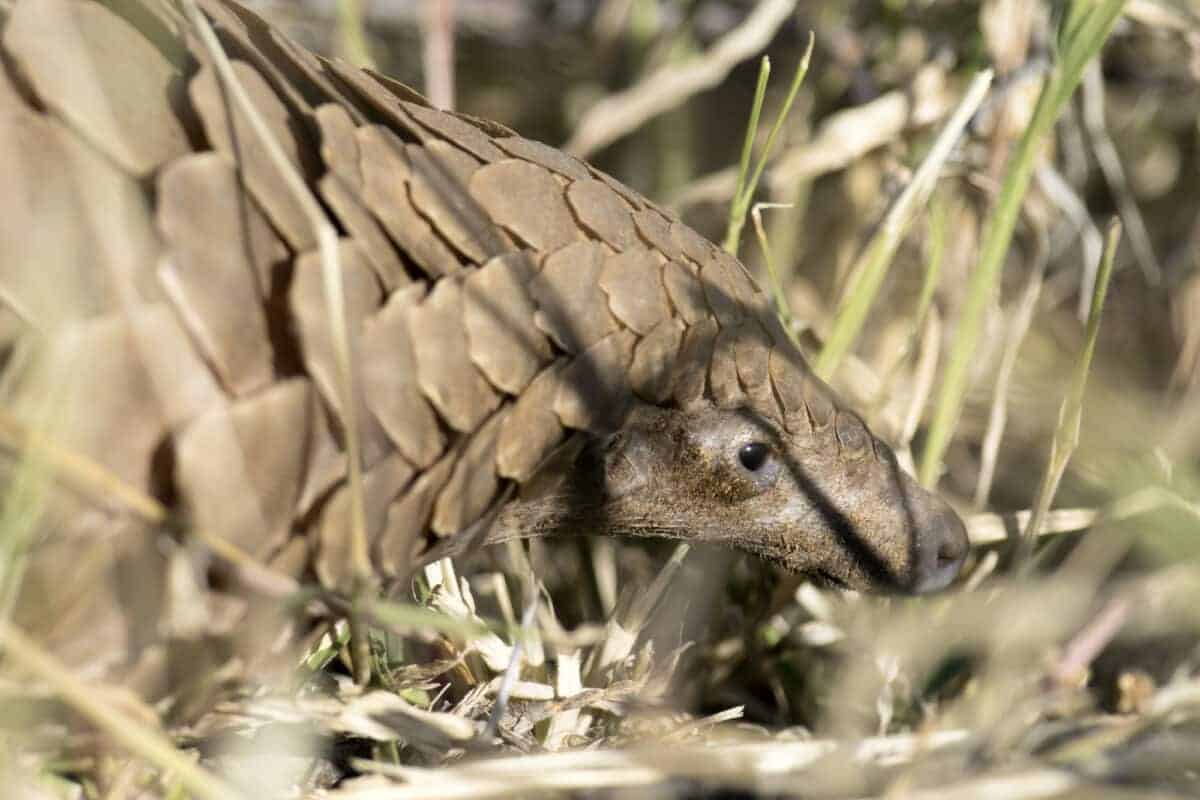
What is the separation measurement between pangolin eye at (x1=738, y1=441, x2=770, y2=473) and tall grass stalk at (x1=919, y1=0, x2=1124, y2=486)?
0.37m

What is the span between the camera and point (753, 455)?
3.63ft

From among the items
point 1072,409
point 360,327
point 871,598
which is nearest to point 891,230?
point 1072,409

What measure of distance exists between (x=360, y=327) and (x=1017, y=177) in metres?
0.76

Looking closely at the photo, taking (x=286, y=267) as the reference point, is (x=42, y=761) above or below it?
below

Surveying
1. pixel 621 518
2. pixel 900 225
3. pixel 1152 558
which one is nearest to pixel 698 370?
pixel 621 518

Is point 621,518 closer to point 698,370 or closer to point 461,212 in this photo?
point 698,370

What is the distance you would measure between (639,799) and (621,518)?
0.79 ft

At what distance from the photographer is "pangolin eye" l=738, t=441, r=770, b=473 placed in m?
1.10

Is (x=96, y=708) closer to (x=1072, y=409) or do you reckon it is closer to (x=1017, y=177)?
(x=1072, y=409)

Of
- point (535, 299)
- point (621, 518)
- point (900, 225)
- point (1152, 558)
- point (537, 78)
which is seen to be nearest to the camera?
point (535, 299)

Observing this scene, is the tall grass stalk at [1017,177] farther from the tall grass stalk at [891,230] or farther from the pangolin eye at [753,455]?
the pangolin eye at [753,455]

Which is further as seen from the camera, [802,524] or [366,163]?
[802,524]

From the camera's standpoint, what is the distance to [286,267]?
2.80ft

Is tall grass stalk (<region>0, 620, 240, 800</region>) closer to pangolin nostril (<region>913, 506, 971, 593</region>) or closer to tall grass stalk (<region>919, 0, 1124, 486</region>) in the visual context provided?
pangolin nostril (<region>913, 506, 971, 593</region>)
